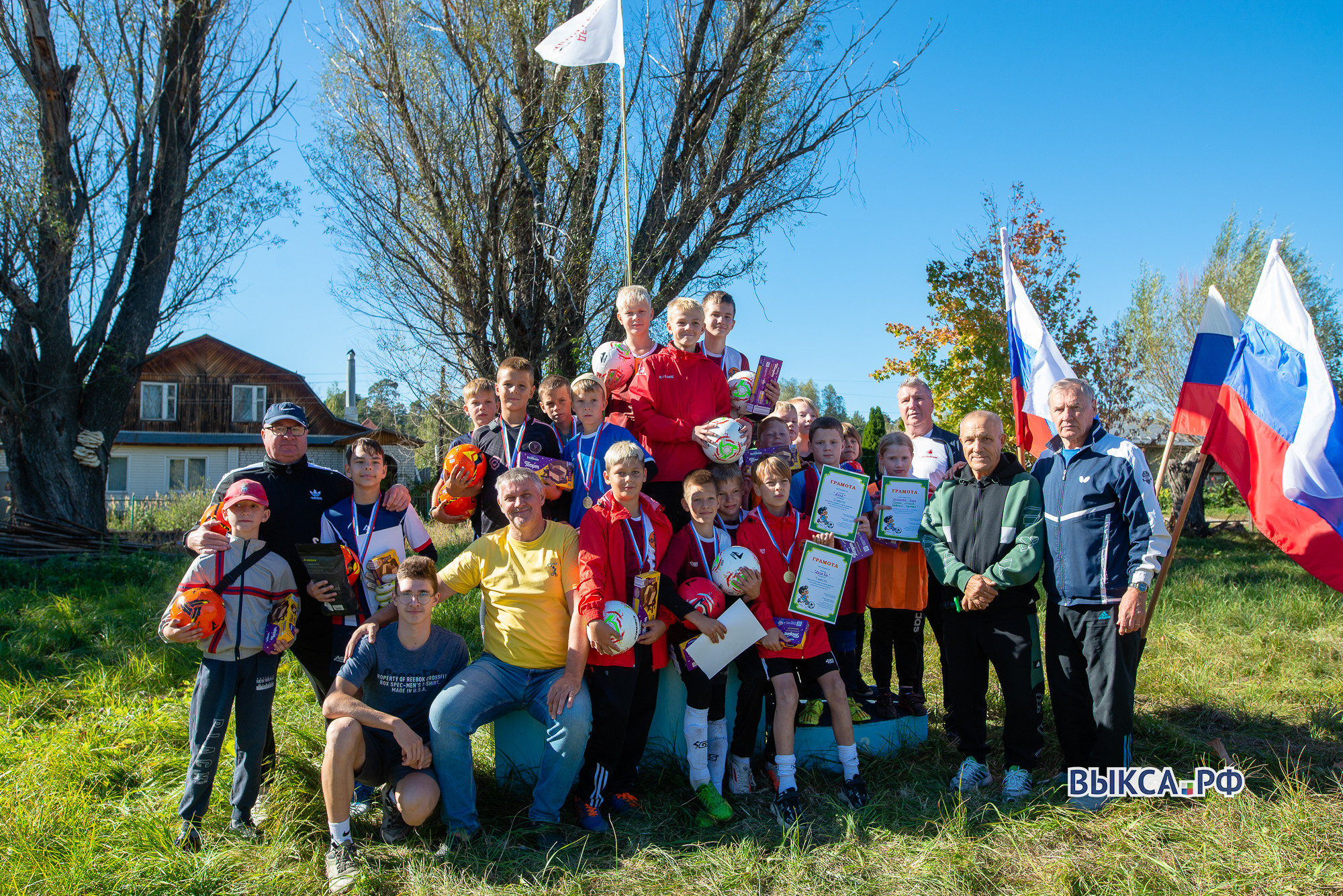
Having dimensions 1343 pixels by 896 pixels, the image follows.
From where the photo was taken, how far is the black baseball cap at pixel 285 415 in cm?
418

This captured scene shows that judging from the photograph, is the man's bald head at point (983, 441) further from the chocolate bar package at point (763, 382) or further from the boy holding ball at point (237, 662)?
the boy holding ball at point (237, 662)

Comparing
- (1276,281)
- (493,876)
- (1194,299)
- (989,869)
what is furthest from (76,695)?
(1194,299)

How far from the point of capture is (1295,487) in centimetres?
421

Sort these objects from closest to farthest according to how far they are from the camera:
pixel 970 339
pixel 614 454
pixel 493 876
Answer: pixel 493 876
pixel 614 454
pixel 970 339

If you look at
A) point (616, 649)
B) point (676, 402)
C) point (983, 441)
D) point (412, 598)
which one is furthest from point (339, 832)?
point (983, 441)

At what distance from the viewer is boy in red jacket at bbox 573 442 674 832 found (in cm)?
380

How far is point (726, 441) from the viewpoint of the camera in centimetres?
427

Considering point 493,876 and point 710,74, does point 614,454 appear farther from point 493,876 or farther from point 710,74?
point 710,74

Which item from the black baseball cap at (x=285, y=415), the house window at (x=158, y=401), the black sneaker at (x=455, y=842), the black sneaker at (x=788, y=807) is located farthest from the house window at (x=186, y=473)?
the black sneaker at (x=788, y=807)

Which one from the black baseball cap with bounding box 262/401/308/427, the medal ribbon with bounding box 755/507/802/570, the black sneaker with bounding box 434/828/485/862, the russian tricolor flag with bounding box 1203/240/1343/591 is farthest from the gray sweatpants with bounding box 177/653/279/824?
the russian tricolor flag with bounding box 1203/240/1343/591

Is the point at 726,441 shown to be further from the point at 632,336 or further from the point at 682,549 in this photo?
the point at 632,336

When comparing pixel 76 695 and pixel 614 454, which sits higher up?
pixel 614 454

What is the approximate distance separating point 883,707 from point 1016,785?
0.96 m

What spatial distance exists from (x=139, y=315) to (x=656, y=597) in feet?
37.7
